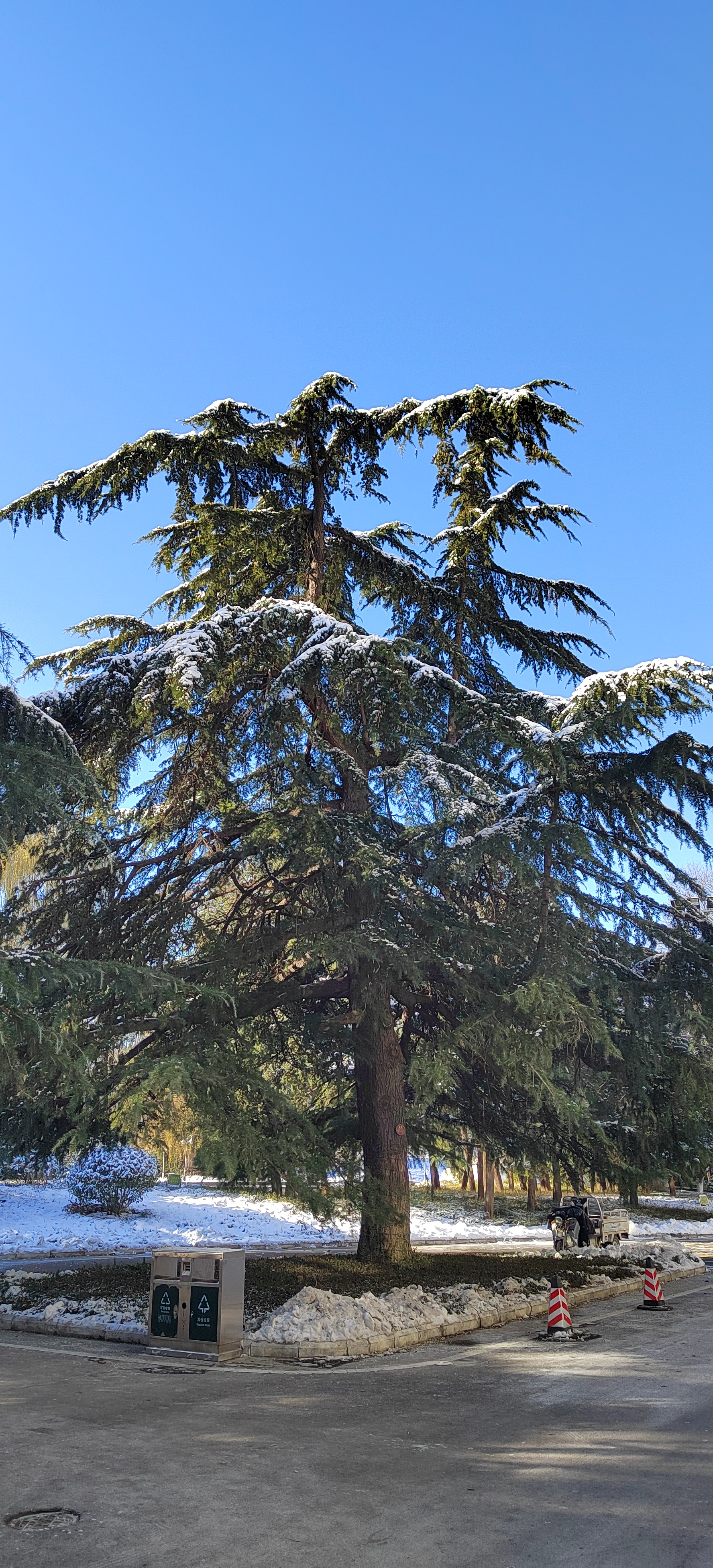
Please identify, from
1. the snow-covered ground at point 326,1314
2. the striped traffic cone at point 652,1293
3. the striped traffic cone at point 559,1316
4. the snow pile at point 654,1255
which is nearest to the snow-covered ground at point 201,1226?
the snow pile at point 654,1255

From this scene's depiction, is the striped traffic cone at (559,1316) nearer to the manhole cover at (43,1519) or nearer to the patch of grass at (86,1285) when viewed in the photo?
the patch of grass at (86,1285)

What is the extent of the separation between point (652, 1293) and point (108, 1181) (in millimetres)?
15072

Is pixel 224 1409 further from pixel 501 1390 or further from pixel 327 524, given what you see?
pixel 327 524

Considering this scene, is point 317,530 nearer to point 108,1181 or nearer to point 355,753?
point 355,753

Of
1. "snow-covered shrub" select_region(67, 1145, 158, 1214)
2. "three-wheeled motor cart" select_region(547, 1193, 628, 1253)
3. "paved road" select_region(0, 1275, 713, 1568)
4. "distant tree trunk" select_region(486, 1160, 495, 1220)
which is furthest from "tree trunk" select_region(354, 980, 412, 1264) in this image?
"distant tree trunk" select_region(486, 1160, 495, 1220)

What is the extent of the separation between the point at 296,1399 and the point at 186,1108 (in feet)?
10.8

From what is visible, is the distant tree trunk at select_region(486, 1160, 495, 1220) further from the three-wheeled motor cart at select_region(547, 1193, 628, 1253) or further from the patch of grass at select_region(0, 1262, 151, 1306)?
the patch of grass at select_region(0, 1262, 151, 1306)

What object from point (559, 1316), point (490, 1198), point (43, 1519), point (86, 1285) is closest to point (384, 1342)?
point (559, 1316)

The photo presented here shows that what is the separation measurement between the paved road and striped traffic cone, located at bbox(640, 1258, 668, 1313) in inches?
175

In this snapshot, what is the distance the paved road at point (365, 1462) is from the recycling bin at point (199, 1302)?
15.4 inches

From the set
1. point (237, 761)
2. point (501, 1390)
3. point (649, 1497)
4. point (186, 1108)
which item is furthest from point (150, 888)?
point (649, 1497)

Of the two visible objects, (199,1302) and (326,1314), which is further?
(326,1314)

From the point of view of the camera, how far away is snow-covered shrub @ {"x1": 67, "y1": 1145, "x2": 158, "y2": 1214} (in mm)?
25469

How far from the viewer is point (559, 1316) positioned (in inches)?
472
